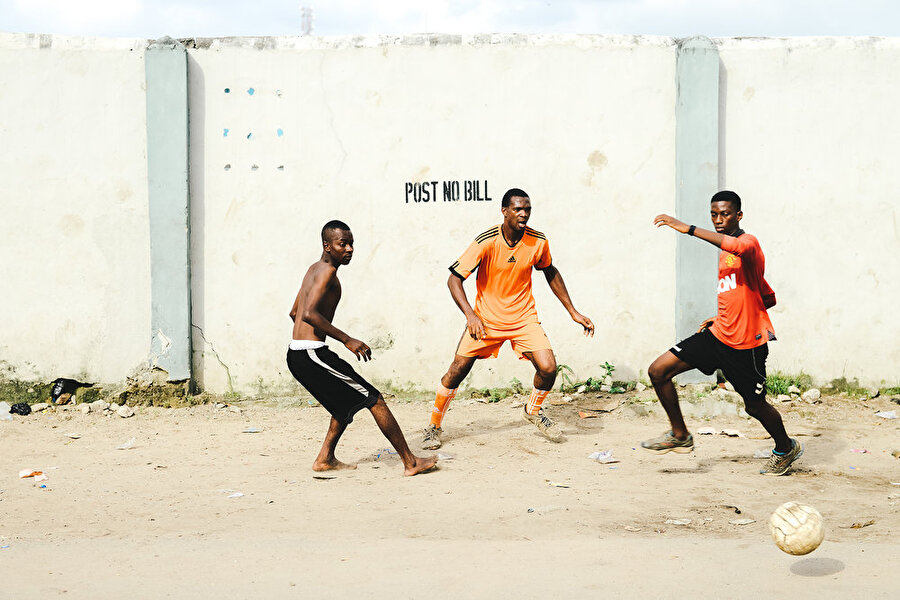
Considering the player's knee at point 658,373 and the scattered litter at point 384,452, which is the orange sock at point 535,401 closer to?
the player's knee at point 658,373

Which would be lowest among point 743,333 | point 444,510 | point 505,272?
point 444,510

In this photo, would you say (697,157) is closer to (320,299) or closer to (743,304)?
(743,304)

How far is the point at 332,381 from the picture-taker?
17.6 feet

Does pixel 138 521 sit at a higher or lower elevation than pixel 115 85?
lower

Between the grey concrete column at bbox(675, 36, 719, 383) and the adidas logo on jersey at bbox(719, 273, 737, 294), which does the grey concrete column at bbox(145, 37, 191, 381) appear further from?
the adidas logo on jersey at bbox(719, 273, 737, 294)

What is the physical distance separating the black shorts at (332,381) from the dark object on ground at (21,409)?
11.1 ft

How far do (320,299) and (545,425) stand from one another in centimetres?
197

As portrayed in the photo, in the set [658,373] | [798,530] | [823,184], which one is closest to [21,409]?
[658,373]

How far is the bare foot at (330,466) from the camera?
563 cm

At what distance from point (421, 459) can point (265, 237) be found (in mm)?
3041

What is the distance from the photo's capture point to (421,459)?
5520 millimetres

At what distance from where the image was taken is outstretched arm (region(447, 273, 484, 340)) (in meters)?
5.73

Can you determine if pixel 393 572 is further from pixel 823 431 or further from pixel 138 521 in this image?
pixel 823 431

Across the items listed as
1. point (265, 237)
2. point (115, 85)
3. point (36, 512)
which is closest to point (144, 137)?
point (115, 85)
